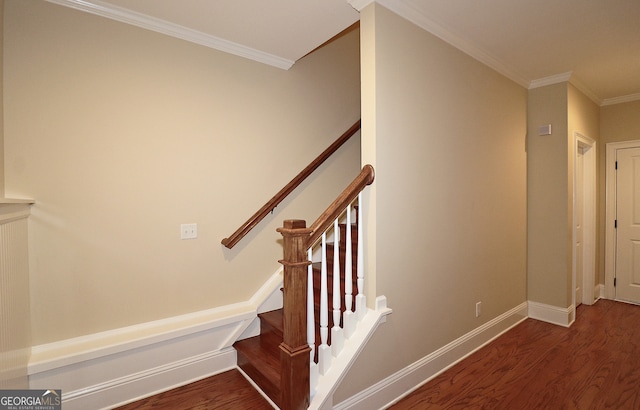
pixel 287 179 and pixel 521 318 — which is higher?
pixel 287 179

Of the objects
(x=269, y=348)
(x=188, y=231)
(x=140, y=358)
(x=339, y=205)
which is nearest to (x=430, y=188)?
(x=339, y=205)

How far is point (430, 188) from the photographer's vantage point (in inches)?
86.0

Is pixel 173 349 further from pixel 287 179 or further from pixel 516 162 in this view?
pixel 516 162

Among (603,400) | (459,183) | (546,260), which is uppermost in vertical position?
(459,183)

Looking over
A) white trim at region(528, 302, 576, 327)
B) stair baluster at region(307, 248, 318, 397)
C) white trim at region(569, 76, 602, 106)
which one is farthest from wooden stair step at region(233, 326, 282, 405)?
white trim at region(569, 76, 602, 106)

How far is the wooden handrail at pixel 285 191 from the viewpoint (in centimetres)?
237

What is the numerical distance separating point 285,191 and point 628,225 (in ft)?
14.2

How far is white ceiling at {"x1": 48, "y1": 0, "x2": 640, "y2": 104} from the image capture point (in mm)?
1920

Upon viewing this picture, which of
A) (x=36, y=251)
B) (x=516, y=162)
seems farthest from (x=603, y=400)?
(x=36, y=251)

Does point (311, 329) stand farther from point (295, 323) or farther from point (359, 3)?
point (359, 3)

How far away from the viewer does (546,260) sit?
10.6 feet

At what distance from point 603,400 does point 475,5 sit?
2736 millimetres

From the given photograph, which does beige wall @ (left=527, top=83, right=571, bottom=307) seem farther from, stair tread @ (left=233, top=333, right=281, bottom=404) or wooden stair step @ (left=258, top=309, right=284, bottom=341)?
Result: stair tread @ (left=233, top=333, right=281, bottom=404)

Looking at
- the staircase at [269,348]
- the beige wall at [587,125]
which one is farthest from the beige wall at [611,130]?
the staircase at [269,348]
